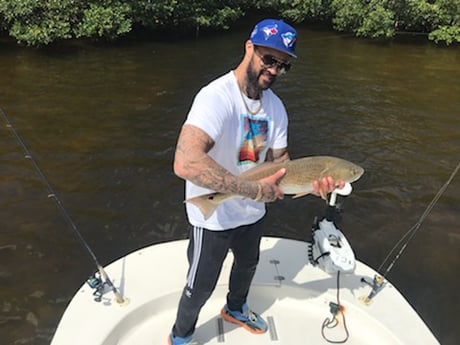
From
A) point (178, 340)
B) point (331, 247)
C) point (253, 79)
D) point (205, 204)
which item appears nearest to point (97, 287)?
point (178, 340)

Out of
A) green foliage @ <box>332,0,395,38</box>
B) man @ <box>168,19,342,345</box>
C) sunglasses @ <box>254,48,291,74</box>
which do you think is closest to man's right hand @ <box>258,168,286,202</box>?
man @ <box>168,19,342,345</box>

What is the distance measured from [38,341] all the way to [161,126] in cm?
699

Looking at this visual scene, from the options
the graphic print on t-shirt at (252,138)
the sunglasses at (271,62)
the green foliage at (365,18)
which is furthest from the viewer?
the green foliage at (365,18)

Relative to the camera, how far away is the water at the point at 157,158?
6.47 meters

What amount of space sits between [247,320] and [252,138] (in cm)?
188

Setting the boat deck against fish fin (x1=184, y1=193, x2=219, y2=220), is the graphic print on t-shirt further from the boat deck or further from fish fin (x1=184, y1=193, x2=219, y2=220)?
the boat deck

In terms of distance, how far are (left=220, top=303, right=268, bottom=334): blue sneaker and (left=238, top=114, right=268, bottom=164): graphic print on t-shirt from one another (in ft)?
5.38

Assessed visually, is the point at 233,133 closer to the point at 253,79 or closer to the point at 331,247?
the point at 253,79

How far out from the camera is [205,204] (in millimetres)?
2752

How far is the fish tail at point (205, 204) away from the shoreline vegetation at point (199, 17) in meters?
16.2

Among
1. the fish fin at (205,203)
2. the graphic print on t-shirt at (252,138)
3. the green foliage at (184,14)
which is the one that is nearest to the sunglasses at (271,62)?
the graphic print on t-shirt at (252,138)

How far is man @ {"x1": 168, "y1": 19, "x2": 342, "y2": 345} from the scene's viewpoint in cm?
248

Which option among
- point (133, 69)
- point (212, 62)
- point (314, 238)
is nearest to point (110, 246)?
point (314, 238)

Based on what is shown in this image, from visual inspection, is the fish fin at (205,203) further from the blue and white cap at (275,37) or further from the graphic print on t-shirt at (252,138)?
the blue and white cap at (275,37)
